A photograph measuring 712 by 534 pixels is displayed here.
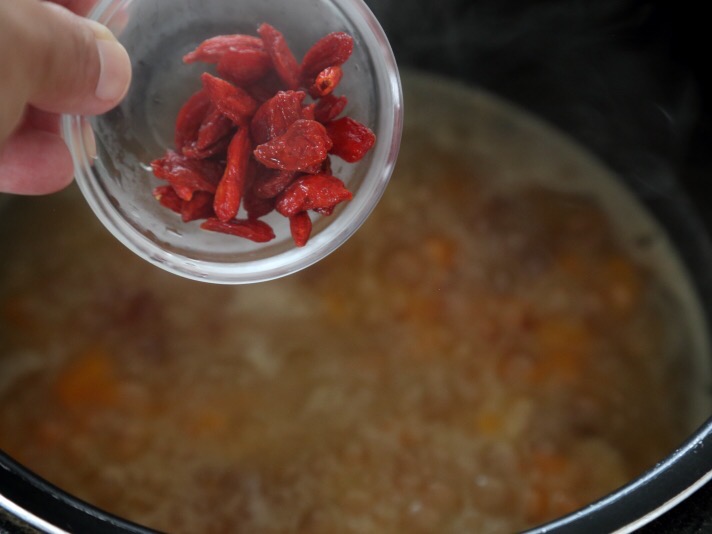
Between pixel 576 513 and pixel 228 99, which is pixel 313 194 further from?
pixel 576 513

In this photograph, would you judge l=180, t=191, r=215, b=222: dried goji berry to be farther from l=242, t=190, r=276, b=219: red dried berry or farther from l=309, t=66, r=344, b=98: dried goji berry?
l=309, t=66, r=344, b=98: dried goji berry

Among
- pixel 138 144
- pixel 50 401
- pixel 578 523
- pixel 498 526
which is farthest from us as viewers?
pixel 50 401

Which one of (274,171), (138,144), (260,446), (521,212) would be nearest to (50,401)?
(260,446)

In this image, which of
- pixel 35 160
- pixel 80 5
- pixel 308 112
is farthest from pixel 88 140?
pixel 308 112

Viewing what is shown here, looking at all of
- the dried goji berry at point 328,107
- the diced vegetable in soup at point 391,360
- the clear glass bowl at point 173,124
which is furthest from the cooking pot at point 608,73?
the dried goji berry at point 328,107

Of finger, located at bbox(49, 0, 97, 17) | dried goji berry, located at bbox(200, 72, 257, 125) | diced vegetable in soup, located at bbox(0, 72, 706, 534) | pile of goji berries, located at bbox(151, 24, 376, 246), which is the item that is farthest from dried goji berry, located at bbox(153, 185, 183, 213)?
diced vegetable in soup, located at bbox(0, 72, 706, 534)

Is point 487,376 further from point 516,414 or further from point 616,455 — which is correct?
point 616,455
